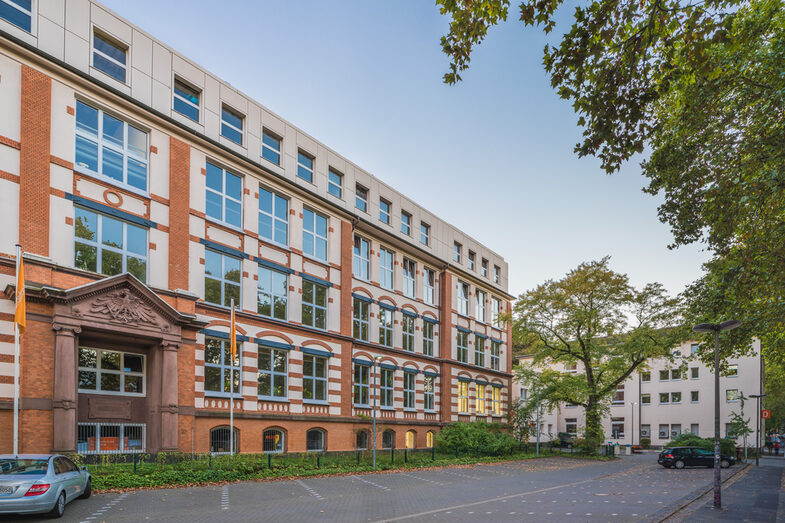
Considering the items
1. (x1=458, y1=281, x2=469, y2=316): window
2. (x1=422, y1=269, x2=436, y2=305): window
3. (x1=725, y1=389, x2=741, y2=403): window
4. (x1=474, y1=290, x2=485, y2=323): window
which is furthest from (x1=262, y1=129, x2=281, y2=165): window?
(x1=725, y1=389, x2=741, y2=403): window

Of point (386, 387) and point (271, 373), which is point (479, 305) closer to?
point (386, 387)

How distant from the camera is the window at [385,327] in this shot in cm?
3625

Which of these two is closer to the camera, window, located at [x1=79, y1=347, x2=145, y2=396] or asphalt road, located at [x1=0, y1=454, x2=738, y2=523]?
asphalt road, located at [x1=0, y1=454, x2=738, y2=523]

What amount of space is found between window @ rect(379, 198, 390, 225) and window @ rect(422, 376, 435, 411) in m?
10.7

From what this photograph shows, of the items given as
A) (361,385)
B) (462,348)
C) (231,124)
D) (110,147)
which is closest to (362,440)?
(361,385)

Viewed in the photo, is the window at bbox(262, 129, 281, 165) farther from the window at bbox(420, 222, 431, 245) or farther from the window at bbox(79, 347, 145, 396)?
the window at bbox(420, 222, 431, 245)

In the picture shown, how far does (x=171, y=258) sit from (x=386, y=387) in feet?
55.0

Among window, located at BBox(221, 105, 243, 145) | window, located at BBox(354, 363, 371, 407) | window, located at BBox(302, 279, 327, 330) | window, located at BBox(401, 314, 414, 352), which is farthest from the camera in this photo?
window, located at BBox(401, 314, 414, 352)

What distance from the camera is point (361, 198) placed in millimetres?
35469

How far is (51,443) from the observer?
60.7 feet

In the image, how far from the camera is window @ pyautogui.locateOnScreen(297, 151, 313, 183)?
30748 millimetres

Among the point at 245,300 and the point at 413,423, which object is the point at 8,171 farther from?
the point at 413,423

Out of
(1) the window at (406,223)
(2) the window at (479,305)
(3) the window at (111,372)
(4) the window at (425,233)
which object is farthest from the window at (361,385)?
(2) the window at (479,305)

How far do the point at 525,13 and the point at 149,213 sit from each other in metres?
18.1
